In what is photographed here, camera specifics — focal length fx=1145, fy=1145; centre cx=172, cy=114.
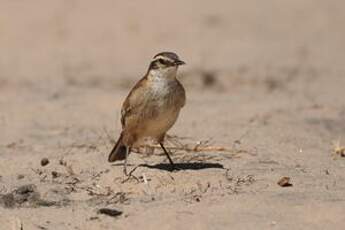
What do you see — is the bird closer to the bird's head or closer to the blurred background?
the bird's head

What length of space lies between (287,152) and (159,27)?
7.96 m

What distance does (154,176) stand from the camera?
27.9ft

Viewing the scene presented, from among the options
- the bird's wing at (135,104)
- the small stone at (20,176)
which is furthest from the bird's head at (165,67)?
the small stone at (20,176)

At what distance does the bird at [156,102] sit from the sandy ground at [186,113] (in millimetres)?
328

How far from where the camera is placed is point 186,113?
12617mm

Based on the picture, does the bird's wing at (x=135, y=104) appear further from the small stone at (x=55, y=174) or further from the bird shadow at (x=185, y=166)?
the small stone at (x=55, y=174)

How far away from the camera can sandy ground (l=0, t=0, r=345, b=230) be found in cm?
776

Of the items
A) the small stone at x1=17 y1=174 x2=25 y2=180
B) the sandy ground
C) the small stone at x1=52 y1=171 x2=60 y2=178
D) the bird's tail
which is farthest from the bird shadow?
the small stone at x1=17 y1=174 x2=25 y2=180

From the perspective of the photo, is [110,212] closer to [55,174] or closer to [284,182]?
[55,174]

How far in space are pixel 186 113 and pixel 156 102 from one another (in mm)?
4127

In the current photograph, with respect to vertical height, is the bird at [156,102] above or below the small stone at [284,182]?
above

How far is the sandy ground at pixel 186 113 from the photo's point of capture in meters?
7.76

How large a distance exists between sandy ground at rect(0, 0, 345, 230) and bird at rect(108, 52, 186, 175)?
0.33m

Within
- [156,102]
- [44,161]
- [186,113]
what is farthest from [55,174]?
[186,113]
